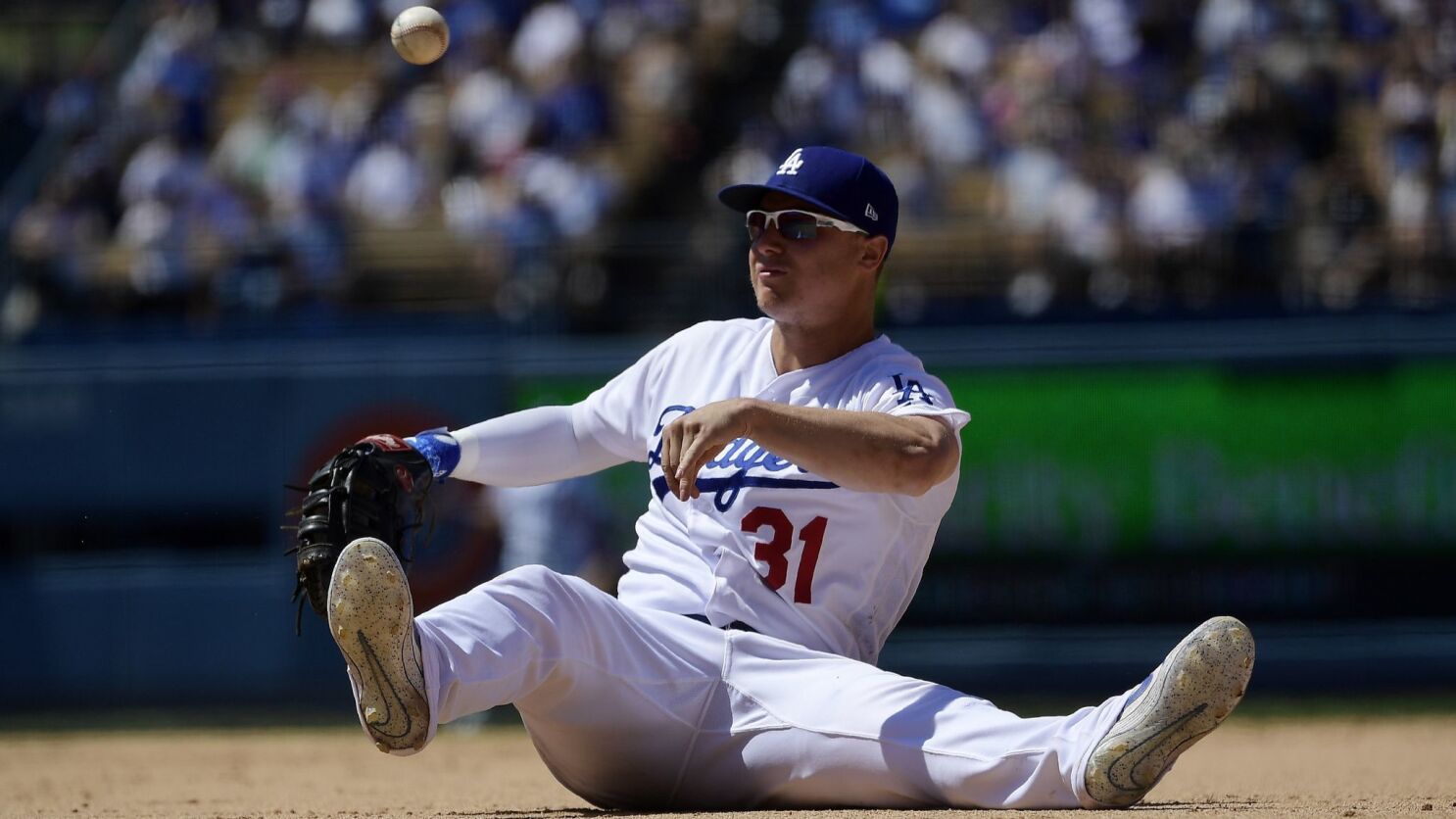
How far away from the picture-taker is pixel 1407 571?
9961mm

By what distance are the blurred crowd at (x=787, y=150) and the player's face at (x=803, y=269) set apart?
19.7ft

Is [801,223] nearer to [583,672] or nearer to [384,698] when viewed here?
[583,672]

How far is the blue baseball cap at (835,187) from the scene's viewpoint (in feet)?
14.4

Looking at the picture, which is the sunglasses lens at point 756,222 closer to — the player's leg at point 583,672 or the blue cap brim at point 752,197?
the blue cap brim at point 752,197

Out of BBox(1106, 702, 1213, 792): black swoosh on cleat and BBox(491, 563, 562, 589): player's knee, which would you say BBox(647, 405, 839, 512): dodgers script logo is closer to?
BBox(491, 563, 562, 589): player's knee

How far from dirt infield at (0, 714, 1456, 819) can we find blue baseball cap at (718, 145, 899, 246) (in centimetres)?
138

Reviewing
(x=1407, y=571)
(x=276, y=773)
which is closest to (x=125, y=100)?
(x=276, y=773)

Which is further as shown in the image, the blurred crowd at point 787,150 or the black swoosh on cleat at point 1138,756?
the blurred crowd at point 787,150

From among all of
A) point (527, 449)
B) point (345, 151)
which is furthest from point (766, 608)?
point (345, 151)

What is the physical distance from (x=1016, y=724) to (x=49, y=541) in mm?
8070

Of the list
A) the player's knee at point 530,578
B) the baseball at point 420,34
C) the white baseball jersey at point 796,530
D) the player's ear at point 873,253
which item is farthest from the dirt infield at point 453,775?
the baseball at point 420,34

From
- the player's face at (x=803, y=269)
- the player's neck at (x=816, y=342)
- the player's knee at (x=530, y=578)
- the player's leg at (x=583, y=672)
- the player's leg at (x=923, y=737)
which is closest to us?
the player's leg at (x=923, y=737)

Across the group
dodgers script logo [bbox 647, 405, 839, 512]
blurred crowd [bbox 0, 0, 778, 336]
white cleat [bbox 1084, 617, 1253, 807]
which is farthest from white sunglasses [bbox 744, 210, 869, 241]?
blurred crowd [bbox 0, 0, 778, 336]

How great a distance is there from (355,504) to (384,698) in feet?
1.99
